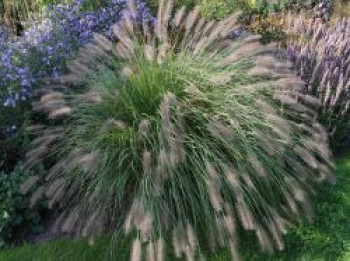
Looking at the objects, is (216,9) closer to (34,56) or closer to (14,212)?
(34,56)

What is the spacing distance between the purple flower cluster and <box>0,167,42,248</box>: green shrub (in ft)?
2.10

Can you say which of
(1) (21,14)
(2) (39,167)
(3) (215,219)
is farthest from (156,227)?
(1) (21,14)

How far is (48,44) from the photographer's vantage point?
4.86 meters

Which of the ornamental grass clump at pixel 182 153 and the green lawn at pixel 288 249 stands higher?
→ the ornamental grass clump at pixel 182 153

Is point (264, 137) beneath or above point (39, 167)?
above

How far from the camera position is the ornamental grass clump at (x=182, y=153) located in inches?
134

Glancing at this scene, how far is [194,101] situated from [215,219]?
0.89 metres

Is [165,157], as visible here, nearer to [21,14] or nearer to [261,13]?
[261,13]

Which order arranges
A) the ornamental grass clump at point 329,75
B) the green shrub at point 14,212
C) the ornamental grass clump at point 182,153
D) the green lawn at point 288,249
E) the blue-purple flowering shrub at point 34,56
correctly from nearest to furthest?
the ornamental grass clump at point 182,153 → the green lawn at point 288,249 → the green shrub at point 14,212 → the blue-purple flowering shrub at point 34,56 → the ornamental grass clump at point 329,75

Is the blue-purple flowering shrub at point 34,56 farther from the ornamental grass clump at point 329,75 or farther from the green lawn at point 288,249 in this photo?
the ornamental grass clump at point 329,75

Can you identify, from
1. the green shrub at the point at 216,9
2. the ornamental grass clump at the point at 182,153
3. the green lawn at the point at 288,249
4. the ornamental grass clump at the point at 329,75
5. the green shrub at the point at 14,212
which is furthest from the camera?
the green shrub at the point at 216,9

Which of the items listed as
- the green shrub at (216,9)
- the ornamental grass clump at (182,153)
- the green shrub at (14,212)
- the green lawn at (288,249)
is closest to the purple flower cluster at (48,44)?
the ornamental grass clump at (182,153)

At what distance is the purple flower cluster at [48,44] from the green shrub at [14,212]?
0.64m

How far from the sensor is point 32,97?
4480mm
